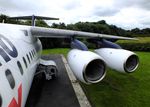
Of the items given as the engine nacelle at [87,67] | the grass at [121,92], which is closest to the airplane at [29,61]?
the engine nacelle at [87,67]

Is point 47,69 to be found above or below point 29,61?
below

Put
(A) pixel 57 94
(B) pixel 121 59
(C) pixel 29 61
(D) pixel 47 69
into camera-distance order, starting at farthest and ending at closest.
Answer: (D) pixel 47 69, (A) pixel 57 94, (B) pixel 121 59, (C) pixel 29 61

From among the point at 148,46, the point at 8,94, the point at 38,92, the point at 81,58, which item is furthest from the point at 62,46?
the point at 8,94

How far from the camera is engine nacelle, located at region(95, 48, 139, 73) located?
8.24 meters

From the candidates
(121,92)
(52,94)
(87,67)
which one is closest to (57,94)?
(52,94)

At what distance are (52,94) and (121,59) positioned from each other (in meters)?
3.64

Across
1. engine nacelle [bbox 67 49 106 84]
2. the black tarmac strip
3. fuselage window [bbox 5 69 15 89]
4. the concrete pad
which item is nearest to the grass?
the concrete pad

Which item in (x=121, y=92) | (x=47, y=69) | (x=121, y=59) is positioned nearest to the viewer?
(x=121, y=59)

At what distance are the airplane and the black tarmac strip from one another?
2.77 feet

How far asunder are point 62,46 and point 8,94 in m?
37.8

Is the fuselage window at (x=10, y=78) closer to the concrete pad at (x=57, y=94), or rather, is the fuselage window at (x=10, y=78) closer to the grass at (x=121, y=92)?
the concrete pad at (x=57, y=94)

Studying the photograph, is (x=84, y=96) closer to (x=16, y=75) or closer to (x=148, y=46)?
Answer: (x=16, y=75)

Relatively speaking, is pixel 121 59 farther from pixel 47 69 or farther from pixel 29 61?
pixel 47 69

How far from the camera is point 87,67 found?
7.20 meters
